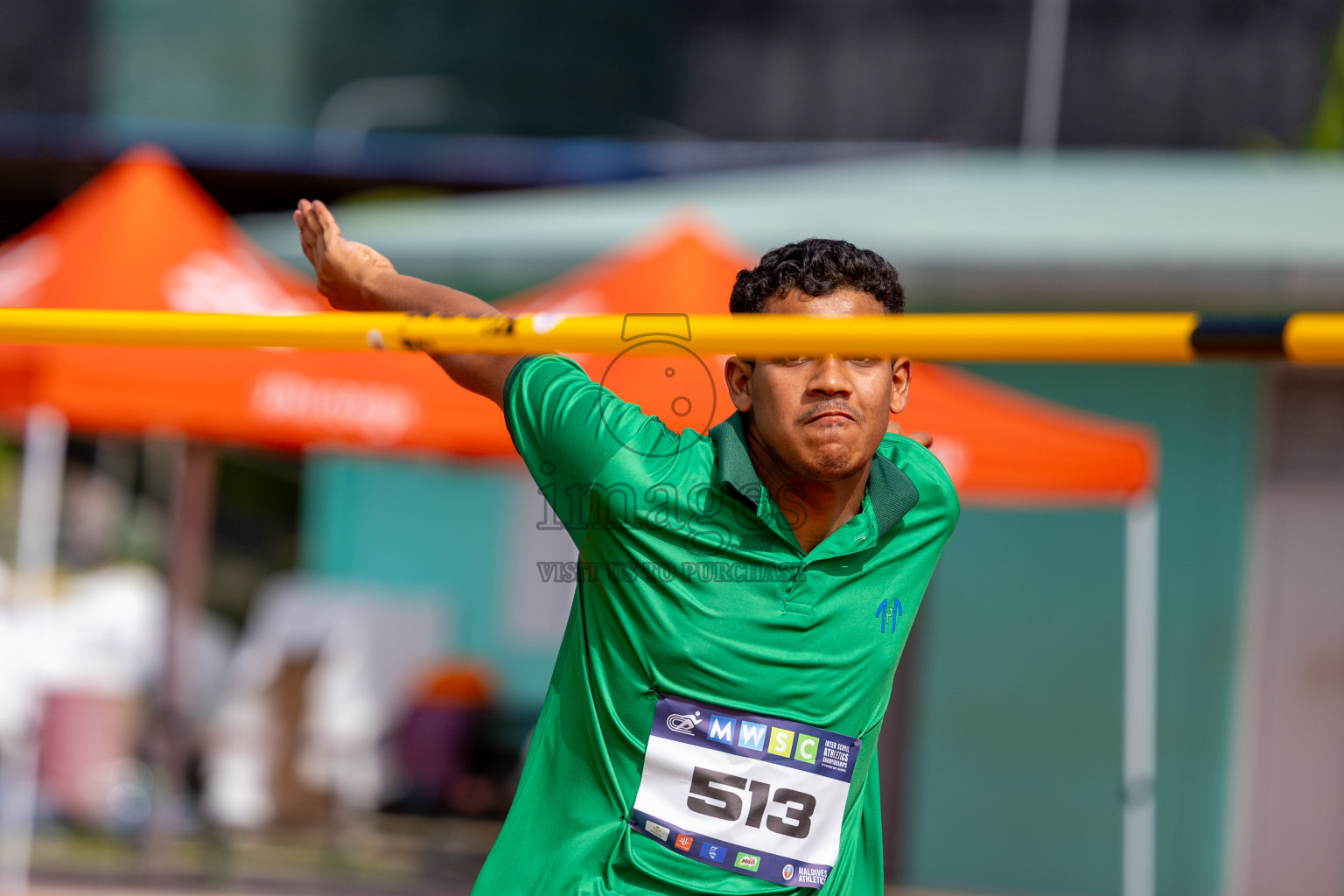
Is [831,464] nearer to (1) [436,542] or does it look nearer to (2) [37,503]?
(2) [37,503]

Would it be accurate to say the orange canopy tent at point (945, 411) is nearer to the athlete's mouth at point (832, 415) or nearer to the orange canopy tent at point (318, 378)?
the orange canopy tent at point (318, 378)

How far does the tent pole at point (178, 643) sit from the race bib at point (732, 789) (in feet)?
20.0

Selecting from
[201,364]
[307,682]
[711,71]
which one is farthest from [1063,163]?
[201,364]

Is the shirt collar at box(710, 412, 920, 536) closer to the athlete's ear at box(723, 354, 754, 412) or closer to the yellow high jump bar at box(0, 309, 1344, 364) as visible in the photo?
the athlete's ear at box(723, 354, 754, 412)

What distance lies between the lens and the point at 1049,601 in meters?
7.69

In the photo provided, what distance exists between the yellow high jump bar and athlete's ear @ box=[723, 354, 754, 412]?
18cm

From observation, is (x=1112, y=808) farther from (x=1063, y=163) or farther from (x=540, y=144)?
(x=540, y=144)

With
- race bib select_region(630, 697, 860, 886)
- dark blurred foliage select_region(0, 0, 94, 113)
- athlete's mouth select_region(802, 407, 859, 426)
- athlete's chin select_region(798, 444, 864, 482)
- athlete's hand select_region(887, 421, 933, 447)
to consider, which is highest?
dark blurred foliage select_region(0, 0, 94, 113)

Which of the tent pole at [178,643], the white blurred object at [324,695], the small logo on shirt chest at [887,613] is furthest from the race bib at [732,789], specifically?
the white blurred object at [324,695]

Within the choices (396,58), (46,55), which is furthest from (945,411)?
(46,55)

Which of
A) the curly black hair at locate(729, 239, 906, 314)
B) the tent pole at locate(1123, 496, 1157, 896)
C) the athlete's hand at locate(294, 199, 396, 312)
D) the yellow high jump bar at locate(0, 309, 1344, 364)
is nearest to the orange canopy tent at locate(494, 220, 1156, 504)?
the tent pole at locate(1123, 496, 1157, 896)

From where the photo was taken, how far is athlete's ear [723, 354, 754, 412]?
6.98 feet

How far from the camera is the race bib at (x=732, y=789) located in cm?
196

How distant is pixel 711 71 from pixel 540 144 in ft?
6.13
